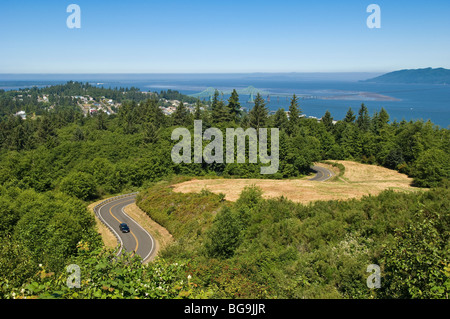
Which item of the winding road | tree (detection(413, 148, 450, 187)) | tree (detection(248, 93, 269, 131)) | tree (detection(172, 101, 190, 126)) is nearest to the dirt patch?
the winding road

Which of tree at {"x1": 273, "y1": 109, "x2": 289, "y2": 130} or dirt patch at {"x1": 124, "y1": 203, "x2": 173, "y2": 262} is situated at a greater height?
tree at {"x1": 273, "y1": 109, "x2": 289, "y2": 130}

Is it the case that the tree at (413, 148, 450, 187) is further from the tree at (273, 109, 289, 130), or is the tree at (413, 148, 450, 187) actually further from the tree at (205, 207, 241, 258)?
the tree at (205, 207, 241, 258)

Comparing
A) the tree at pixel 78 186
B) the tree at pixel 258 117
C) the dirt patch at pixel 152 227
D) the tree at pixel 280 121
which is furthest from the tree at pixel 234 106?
the dirt patch at pixel 152 227

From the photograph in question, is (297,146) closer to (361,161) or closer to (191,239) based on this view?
(361,161)

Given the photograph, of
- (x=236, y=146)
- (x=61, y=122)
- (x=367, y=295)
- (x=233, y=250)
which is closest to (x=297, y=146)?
(x=236, y=146)

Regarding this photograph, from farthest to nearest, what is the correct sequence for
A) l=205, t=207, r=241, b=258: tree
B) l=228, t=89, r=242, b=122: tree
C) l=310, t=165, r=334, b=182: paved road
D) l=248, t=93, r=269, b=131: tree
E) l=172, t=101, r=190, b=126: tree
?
l=172, t=101, r=190, b=126: tree
l=228, t=89, r=242, b=122: tree
l=248, t=93, r=269, b=131: tree
l=310, t=165, r=334, b=182: paved road
l=205, t=207, r=241, b=258: tree

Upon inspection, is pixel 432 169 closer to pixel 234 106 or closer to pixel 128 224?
pixel 234 106
